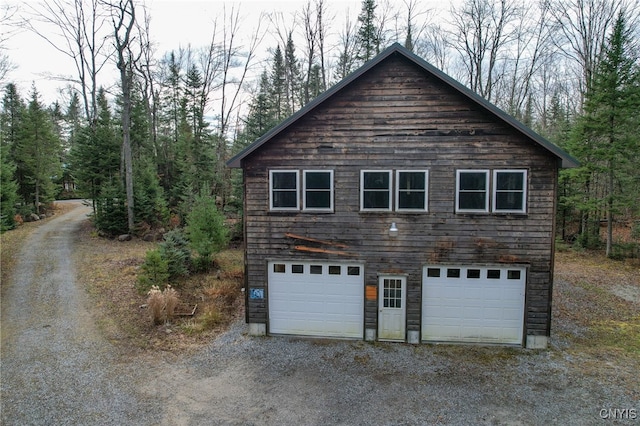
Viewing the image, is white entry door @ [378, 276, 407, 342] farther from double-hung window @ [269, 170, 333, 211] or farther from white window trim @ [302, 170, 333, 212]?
double-hung window @ [269, 170, 333, 211]

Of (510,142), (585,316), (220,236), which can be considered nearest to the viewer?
(510,142)

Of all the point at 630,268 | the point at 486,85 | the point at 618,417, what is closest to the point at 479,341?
the point at 618,417

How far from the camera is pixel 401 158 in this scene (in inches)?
372

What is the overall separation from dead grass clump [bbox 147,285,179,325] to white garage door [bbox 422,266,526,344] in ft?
24.0

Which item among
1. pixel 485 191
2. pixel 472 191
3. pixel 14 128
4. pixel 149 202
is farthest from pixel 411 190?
pixel 14 128

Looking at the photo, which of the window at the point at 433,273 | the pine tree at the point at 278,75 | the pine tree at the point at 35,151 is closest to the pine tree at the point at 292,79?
the pine tree at the point at 278,75

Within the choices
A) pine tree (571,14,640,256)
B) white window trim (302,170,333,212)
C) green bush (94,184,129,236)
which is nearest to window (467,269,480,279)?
white window trim (302,170,333,212)

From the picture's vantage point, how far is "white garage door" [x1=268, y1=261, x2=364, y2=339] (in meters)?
9.95

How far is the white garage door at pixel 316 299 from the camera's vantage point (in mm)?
9953

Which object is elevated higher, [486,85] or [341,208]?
[486,85]

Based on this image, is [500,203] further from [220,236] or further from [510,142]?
[220,236]

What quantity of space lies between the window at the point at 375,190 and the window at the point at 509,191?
267 centimetres

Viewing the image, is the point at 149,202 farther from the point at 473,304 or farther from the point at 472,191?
the point at 473,304

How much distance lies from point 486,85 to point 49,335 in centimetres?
2899
